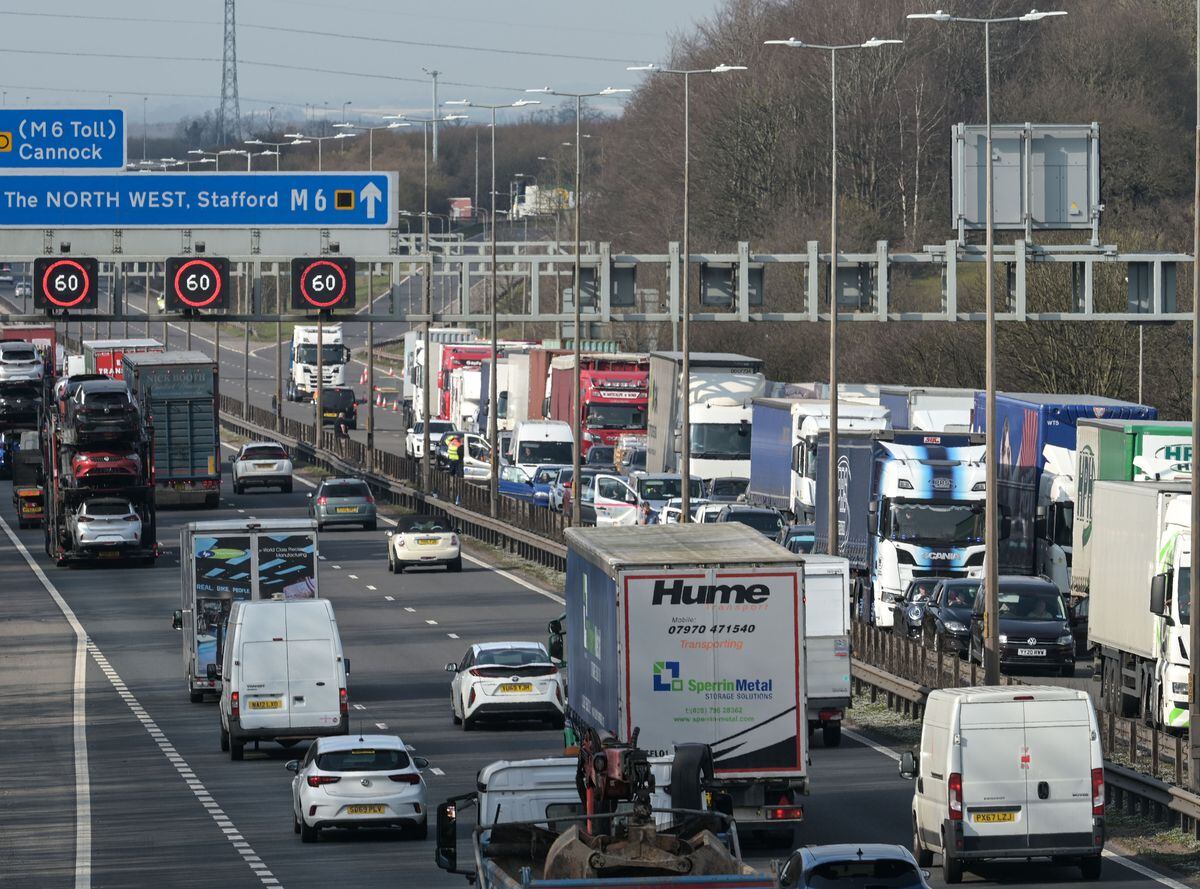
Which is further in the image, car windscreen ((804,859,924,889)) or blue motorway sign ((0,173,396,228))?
blue motorway sign ((0,173,396,228))

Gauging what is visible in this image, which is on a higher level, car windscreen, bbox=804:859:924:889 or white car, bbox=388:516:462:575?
car windscreen, bbox=804:859:924:889

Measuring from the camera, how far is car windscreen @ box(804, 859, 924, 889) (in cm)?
1830

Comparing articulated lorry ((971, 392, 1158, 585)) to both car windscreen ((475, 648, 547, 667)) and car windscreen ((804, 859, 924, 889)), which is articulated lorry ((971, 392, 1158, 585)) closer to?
car windscreen ((475, 648, 547, 667))

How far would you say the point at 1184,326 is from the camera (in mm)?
70375

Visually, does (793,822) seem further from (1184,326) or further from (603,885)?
(1184,326)

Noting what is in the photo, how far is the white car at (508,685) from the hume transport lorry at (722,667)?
997 cm

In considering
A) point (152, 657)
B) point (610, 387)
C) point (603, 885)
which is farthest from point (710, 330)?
point (603, 885)

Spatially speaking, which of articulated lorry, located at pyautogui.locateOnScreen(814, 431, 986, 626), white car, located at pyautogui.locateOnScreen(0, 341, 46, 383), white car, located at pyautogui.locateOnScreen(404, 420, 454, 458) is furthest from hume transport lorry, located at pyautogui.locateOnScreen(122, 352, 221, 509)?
articulated lorry, located at pyautogui.locateOnScreen(814, 431, 986, 626)

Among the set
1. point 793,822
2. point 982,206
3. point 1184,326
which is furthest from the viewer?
point 1184,326

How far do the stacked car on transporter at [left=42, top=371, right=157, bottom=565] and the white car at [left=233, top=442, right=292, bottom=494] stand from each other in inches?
622

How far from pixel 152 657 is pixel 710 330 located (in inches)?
2107

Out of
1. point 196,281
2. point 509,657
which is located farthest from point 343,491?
point 509,657

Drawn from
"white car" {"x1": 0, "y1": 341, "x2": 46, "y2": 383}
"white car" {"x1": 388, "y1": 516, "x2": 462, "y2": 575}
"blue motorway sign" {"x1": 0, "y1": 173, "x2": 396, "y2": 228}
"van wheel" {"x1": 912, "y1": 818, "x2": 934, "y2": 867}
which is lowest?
"van wheel" {"x1": 912, "y1": 818, "x2": 934, "y2": 867}

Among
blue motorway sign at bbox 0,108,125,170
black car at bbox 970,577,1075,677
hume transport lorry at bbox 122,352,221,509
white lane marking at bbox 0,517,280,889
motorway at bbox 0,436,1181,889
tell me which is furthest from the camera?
hume transport lorry at bbox 122,352,221,509
